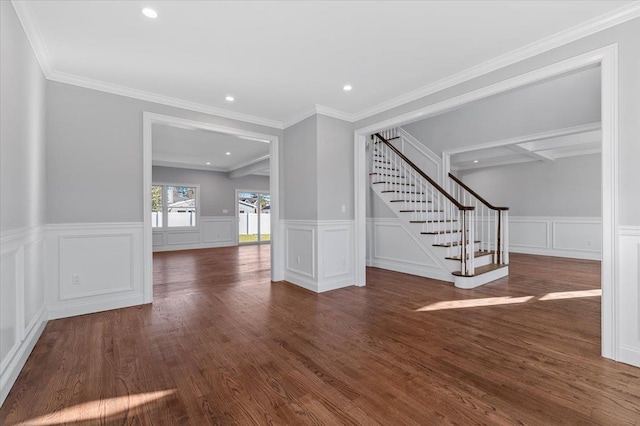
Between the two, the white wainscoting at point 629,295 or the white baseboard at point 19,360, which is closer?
the white baseboard at point 19,360

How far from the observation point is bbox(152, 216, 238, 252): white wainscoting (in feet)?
29.2

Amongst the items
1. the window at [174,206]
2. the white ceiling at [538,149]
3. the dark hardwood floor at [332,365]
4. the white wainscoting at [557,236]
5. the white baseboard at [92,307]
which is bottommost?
the dark hardwood floor at [332,365]

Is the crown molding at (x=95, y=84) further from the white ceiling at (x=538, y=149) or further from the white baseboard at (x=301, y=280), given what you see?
the white ceiling at (x=538, y=149)

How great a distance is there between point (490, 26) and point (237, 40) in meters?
2.09

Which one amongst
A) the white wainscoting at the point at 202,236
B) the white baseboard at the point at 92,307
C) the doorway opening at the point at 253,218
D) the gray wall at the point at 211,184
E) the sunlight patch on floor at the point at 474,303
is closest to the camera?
the white baseboard at the point at 92,307

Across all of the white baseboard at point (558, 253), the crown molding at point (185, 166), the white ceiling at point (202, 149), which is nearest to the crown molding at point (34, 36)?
the white ceiling at point (202, 149)

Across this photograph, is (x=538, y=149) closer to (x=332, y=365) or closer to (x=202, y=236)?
(x=332, y=365)

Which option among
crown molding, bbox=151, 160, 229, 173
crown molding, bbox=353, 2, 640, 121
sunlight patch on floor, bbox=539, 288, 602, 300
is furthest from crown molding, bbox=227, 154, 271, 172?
sunlight patch on floor, bbox=539, 288, 602, 300

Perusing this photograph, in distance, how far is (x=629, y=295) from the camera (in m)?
2.15

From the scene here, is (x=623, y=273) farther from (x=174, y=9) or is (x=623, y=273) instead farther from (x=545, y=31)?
(x=174, y=9)

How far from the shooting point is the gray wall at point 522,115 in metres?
4.40

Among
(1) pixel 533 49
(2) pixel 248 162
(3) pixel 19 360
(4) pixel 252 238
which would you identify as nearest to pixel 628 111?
(1) pixel 533 49

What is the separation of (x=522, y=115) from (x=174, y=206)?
906cm

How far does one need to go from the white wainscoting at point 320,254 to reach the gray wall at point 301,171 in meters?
0.21
